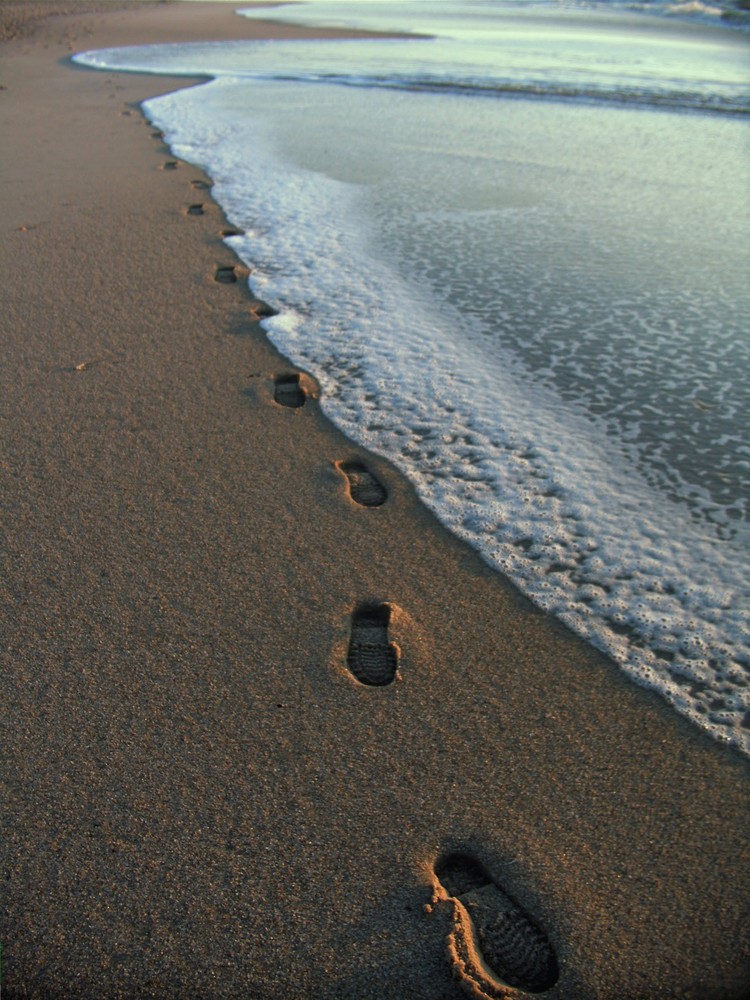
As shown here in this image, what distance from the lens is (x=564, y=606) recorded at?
7.84 feet

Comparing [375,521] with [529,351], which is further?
[529,351]

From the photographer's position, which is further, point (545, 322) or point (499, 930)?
point (545, 322)

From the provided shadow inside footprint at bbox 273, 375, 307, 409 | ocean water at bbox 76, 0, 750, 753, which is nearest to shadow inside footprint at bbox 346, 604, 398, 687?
ocean water at bbox 76, 0, 750, 753

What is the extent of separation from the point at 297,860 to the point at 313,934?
6.1 inches

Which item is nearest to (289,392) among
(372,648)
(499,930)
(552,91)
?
(372,648)

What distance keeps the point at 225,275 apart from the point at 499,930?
390 centimetres

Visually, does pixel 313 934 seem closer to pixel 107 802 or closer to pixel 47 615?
pixel 107 802

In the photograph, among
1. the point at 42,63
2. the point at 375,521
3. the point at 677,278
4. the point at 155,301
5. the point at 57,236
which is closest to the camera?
the point at 375,521

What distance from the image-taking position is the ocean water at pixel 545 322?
8.27 feet

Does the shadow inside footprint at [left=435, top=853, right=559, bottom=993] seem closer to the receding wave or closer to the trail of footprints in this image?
the trail of footprints

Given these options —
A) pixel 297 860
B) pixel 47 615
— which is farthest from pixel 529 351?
pixel 297 860

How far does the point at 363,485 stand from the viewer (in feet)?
9.60

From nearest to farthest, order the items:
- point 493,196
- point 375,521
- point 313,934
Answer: point 313,934 < point 375,521 < point 493,196

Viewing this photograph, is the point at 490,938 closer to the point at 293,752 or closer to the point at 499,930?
the point at 499,930
